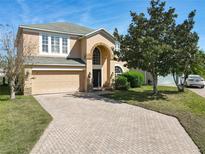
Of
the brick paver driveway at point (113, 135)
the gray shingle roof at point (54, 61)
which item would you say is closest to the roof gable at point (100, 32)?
the gray shingle roof at point (54, 61)

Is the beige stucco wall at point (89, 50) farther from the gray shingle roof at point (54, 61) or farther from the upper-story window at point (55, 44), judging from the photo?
the upper-story window at point (55, 44)

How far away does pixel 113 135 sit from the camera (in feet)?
26.1

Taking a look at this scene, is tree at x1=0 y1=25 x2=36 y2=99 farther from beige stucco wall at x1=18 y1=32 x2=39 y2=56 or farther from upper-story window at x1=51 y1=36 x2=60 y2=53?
upper-story window at x1=51 y1=36 x2=60 y2=53

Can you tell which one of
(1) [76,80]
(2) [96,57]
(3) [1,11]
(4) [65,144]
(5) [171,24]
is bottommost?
(4) [65,144]

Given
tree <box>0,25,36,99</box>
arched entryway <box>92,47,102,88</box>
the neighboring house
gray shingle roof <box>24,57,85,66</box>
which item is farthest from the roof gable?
tree <box>0,25,36,99</box>

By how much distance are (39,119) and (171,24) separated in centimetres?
1422

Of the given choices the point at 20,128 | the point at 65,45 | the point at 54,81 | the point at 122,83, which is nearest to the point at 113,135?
the point at 20,128

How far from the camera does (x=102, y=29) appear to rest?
77.7 ft

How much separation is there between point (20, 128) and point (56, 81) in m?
12.9

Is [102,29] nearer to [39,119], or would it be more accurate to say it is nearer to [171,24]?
[171,24]

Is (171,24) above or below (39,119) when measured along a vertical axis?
above

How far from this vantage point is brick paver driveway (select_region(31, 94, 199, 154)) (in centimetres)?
659

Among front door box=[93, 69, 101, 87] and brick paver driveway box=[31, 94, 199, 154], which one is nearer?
brick paver driveway box=[31, 94, 199, 154]

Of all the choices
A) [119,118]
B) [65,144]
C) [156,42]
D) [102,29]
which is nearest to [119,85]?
[102,29]
